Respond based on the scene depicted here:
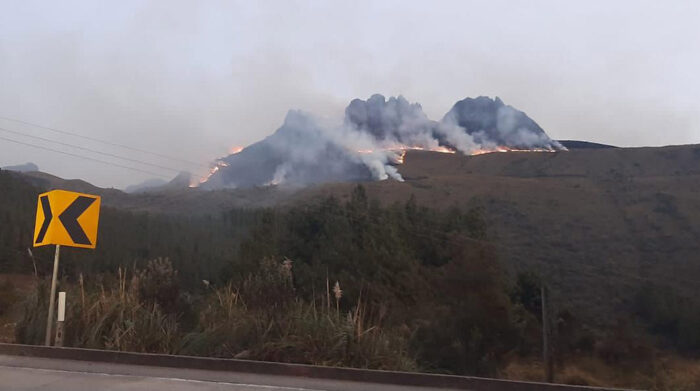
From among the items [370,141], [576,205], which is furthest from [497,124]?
[576,205]

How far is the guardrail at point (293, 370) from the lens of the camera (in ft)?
28.6

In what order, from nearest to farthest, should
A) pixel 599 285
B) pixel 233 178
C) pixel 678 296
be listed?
pixel 678 296 < pixel 599 285 < pixel 233 178

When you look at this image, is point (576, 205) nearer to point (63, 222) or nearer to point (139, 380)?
point (63, 222)

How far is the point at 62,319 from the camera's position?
11.1m

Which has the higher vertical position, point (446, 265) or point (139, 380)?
point (446, 265)

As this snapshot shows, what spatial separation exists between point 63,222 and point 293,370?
200 inches

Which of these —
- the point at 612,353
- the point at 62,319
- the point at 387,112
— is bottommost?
the point at 612,353

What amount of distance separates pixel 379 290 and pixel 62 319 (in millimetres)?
11797

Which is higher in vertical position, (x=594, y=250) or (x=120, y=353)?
(x=594, y=250)


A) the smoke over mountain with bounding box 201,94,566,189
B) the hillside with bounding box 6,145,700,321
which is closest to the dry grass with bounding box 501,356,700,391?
the hillside with bounding box 6,145,700,321

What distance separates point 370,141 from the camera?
140125mm

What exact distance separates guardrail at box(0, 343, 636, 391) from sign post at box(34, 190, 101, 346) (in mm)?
1178

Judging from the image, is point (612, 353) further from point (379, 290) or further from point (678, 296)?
point (678, 296)

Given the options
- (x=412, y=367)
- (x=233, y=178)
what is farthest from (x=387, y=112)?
(x=412, y=367)
